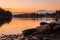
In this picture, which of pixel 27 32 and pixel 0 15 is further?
pixel 0 15

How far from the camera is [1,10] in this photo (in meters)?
95.0

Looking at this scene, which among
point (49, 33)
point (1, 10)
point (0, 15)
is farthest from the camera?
point (1, 10)

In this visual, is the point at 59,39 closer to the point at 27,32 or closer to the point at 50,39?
the point at 50,39

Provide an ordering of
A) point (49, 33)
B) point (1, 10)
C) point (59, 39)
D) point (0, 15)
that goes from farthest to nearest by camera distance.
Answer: point (1, 10), point (0, 15), point (49, 33), point (59, 39)

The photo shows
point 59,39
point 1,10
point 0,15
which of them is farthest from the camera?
point 1,10

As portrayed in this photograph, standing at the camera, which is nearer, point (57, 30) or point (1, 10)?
point (57, 30)

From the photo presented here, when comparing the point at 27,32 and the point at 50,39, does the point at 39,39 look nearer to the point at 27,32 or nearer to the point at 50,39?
the point at 50,39

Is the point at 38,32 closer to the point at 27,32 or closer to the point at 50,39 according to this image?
the point at 27,32

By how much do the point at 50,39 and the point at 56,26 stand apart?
498 cm

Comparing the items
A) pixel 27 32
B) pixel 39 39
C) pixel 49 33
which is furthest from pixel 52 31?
pixel 39 39

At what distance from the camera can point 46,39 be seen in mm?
16625

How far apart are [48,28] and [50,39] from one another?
199 inches

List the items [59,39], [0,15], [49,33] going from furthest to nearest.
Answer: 1. [0,15]
2. [49,33]
3. [59,39]

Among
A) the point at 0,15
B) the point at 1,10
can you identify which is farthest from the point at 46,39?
the point at 1,10
